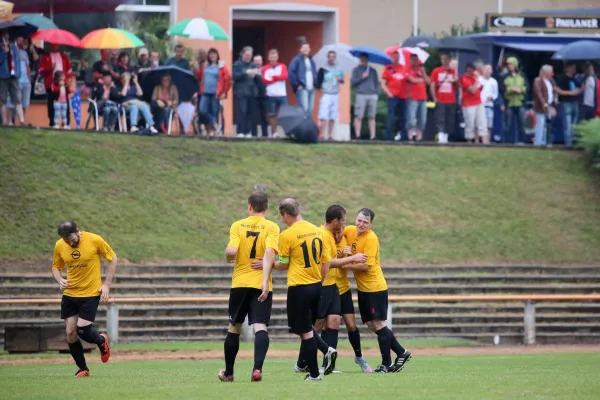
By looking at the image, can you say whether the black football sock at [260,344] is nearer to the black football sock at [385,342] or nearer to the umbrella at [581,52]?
the black football sock at [385,342]

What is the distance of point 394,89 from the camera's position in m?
29.8

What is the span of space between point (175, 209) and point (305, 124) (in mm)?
4385

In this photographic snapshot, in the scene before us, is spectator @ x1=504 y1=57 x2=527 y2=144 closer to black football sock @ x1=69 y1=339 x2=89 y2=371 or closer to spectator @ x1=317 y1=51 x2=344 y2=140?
spectator @ x1=317 y1=51 x2=344 y2=140

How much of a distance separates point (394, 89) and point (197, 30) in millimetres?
A: 4614

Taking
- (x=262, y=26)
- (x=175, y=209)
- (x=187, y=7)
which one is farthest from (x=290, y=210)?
(x=262, y=26)

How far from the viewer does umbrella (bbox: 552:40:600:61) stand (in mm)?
30859

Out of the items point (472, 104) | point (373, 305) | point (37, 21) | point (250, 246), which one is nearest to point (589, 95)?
point (472, 104)

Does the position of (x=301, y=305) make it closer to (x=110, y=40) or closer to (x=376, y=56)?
(x=110, y=40)

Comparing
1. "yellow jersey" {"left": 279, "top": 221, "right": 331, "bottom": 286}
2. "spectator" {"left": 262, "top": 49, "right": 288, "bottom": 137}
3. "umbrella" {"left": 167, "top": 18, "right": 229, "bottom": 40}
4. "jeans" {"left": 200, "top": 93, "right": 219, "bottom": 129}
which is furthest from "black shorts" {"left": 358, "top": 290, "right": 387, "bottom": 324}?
"spectator" {"left": 262, "top": 49, "right": 288, "bottom": 137}

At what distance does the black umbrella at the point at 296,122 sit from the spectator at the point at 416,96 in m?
2.30

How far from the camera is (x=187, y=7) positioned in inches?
1318

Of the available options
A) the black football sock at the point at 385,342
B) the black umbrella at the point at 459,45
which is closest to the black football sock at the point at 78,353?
the black football sock at the point at 385,342

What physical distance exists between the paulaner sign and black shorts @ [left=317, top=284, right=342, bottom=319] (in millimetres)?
21710

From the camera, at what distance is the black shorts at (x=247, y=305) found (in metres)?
13.2
